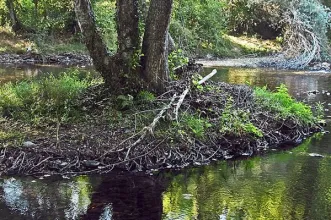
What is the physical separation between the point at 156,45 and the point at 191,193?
9.96ft

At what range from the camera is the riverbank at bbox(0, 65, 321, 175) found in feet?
24.9

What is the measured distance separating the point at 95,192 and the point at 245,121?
11.9 feet

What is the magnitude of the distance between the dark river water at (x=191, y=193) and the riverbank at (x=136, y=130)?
347mm

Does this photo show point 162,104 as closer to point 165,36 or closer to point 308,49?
point 165,36

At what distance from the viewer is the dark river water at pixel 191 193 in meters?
5.98

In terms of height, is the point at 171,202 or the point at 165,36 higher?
the point at 165,36

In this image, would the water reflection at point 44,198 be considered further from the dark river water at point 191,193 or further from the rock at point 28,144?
the rock at point 28,144

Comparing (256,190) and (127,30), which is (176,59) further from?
(256,190)

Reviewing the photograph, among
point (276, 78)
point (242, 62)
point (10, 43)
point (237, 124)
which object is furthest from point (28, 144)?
point (10, 43)

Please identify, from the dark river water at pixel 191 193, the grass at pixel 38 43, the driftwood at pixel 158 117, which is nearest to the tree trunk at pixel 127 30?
the driftwood at pixel 158 117

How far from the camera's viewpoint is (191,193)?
22.2ft

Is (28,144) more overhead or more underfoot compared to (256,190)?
more overhead

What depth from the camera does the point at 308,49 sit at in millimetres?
24547

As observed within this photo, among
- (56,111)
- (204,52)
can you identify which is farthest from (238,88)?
(204,52)
